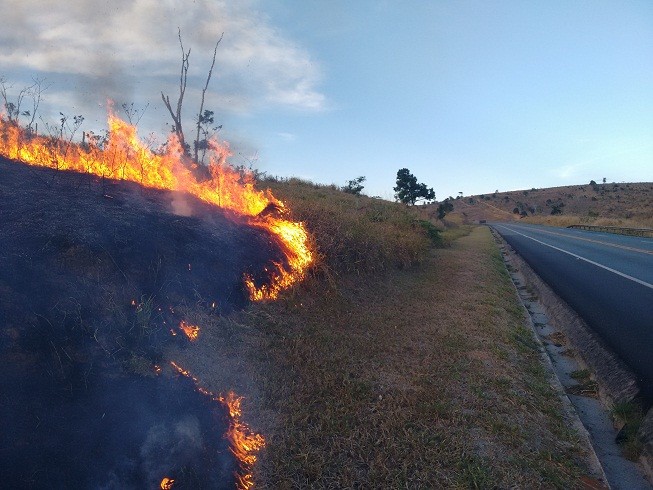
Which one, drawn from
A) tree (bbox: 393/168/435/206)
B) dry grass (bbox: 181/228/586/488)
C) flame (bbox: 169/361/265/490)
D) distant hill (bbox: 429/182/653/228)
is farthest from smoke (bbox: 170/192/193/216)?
distant hill (bbox: 429/182/653/228)

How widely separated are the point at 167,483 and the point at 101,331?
162 centimetres

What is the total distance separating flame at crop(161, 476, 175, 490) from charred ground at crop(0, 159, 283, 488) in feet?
0.12

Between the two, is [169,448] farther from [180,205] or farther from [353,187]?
[353,187]

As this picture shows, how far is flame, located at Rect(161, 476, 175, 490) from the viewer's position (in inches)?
119

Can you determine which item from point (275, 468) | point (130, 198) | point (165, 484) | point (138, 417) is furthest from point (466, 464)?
point (130, 198)

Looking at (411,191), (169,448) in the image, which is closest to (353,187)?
(411,191)

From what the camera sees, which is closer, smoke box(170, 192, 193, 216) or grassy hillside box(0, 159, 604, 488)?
grassy hillside box(0, 159, 604, 488)

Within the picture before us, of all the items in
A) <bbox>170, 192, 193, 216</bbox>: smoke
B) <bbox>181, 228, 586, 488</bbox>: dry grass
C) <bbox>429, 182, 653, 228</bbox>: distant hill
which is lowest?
<bbox>181, 228, 586, 488</bbox>: dry grass

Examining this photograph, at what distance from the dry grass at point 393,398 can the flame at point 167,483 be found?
64 cm

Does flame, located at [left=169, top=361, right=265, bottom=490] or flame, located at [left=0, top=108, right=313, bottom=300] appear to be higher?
flame, located at [left=0, top=108, right=313, bottom=300]

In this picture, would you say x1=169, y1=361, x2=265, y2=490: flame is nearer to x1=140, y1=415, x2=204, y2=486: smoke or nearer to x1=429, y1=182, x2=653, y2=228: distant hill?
x1=140, y1=415, x2=204, y2=486: smoke

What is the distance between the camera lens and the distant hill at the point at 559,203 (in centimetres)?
6066

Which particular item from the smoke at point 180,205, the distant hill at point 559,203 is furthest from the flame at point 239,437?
the distant hill at point 559,203

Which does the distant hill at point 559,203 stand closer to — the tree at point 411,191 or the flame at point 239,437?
the tree at point 411,191
